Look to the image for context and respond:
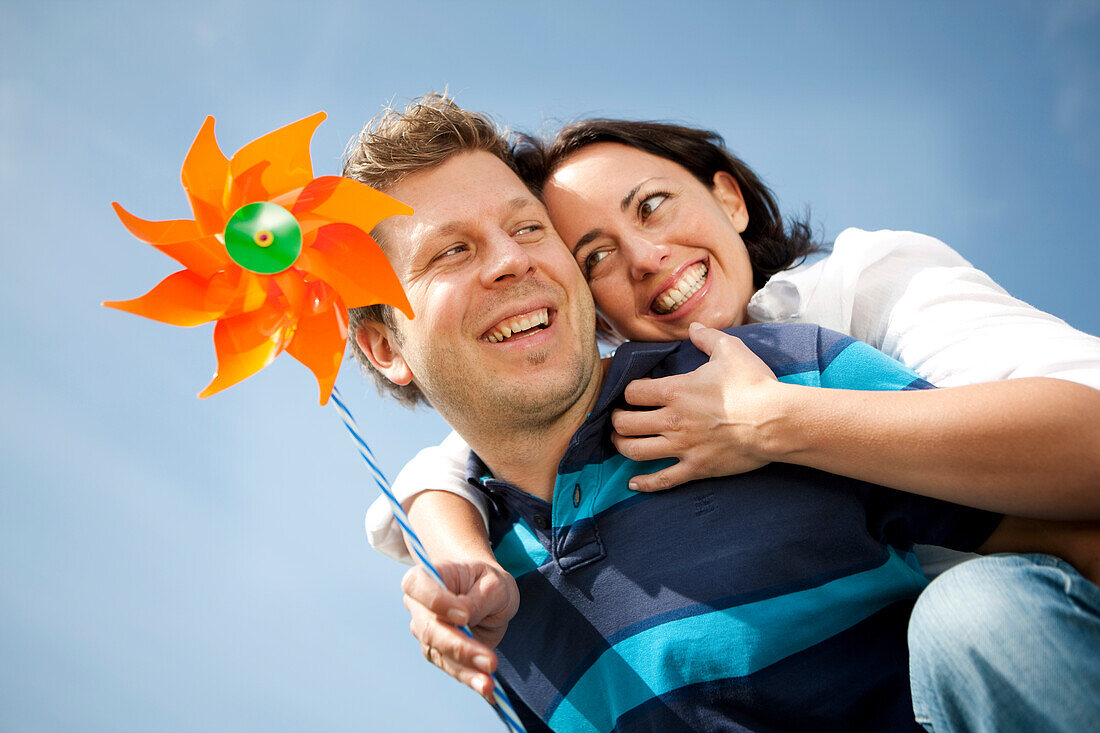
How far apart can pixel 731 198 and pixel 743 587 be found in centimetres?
150

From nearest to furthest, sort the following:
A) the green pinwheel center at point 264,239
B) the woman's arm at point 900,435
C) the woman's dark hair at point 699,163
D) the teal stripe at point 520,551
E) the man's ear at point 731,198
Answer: the woman's arm at point 900,435 < the green pinwheel center at point 264,239 < the teal stripe at point 520,551 < the woman's dark hair at point 699,163 < the man's ear at point 731,198

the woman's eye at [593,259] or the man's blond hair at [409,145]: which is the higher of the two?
the man's blond hair at [409,145]

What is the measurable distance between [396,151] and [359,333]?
0.50 m

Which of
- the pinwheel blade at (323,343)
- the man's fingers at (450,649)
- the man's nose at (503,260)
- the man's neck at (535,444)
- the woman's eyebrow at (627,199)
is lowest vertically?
the man's fingers at (450,649)

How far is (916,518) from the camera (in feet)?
5.18

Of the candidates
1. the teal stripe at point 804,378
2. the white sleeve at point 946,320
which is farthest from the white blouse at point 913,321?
the teal stripe at point 804,378

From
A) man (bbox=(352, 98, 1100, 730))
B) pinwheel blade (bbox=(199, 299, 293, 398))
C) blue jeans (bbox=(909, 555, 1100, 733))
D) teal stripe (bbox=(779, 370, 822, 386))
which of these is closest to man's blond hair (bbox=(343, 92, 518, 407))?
man (bbox=(352, 98, 1100, 730))

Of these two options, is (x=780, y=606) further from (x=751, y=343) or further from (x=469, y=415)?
(x=469, y=415)

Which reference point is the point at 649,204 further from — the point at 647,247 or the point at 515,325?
the point at 515,325

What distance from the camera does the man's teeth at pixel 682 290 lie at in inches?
90.1

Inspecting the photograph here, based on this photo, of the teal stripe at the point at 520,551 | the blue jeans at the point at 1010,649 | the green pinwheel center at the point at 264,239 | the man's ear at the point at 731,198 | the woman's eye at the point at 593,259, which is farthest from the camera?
the man's ear at the point at 731,198

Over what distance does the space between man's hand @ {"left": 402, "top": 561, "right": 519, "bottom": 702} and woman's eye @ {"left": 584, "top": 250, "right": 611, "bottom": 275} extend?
103cm

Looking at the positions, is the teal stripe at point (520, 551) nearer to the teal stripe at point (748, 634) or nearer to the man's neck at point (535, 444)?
the man's neck at point (535, 444)

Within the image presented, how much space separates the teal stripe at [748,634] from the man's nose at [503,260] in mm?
812
